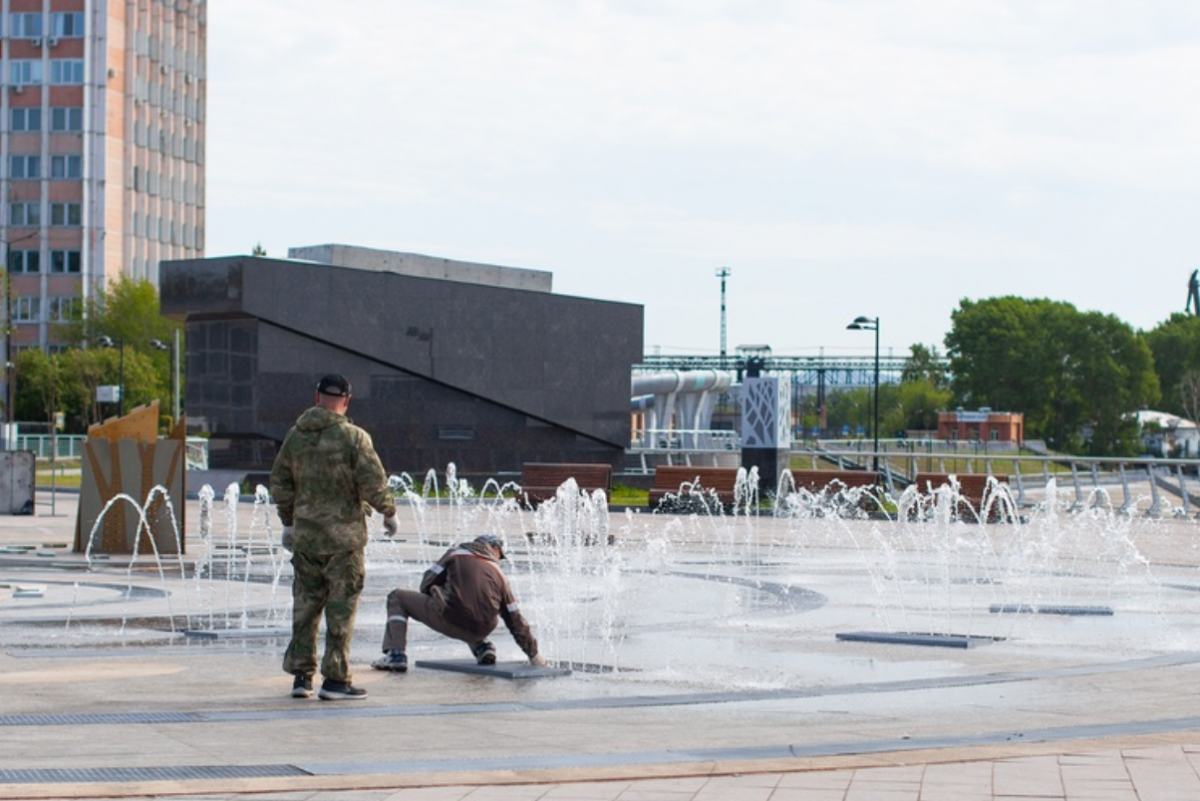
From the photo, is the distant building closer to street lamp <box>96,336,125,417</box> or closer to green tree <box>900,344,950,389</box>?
green tree <box>900,344,950,389</box>

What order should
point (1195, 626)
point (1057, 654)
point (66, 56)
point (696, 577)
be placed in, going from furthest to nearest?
point (66, 56), point (696, 577), point (1195, 626), point (1057, 654)

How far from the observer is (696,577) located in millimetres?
18594

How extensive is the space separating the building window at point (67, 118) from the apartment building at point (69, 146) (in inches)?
2.1

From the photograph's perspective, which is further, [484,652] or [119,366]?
[119,366]

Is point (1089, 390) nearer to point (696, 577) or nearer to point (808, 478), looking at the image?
point (808, 478)

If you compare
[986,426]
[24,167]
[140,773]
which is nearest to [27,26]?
[24,167]

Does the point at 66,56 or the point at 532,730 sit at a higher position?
the point at 66,56

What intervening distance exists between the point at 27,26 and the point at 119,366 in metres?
25.4

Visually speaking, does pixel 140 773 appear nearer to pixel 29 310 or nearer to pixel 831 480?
pixel 831 480

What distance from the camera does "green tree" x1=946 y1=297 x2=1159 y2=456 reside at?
105m

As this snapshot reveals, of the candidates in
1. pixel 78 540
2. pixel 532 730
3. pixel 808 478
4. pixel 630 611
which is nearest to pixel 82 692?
pixel 532 730

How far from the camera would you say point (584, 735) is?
8469 mm

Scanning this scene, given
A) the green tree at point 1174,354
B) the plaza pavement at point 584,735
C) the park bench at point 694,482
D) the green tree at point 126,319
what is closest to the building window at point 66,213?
the green tree at point 126,319

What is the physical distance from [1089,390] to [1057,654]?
318 ft
